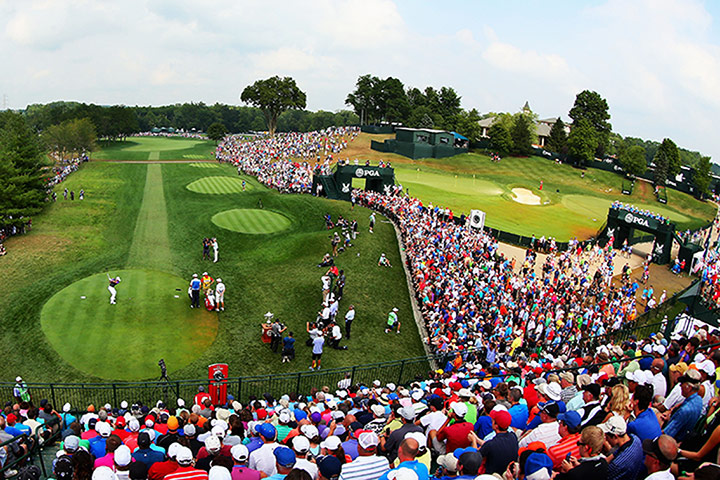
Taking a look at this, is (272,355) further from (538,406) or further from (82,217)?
(82,217)

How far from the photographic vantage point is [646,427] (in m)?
6.52

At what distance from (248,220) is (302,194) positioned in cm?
861

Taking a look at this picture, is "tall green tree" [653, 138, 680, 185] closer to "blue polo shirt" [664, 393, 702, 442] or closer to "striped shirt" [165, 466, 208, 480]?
"blue polo shirt" [664, 393, 702, 442]

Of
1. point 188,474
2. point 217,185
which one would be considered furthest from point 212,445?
point 217,185

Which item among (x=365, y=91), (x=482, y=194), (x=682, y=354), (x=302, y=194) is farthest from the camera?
(x=365, y=91)

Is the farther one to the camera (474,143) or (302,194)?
(474,143)

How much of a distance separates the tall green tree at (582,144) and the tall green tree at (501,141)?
33.8 ft

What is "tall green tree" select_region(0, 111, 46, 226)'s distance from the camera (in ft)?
106

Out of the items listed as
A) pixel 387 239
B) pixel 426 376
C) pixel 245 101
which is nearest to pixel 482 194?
pixel 387 239

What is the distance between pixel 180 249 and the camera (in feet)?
93.5

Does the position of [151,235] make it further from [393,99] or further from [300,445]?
[393,99]

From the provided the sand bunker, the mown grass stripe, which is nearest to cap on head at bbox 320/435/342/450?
the mown grass stripe

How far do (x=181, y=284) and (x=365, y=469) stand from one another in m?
19.5

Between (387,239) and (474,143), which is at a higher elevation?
(474,143)
